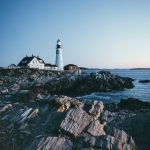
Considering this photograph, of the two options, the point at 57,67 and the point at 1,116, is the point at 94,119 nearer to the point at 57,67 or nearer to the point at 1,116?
the point at 1,116

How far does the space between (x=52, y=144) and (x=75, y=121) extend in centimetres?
338

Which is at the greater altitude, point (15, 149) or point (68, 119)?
point (68, 119)

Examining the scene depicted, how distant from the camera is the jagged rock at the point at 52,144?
15516 mm

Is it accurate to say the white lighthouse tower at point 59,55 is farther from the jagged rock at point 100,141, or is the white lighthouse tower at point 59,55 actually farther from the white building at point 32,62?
the jagged rock at point 100,141

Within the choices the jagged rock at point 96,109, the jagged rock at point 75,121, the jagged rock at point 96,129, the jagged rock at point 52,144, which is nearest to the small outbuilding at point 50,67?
the jagged rock at point 96,109

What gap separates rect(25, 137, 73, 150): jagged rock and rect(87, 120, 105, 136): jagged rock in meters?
2.12

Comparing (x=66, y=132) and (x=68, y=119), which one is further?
(x=68, y=119)

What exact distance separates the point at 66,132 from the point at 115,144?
3565mm

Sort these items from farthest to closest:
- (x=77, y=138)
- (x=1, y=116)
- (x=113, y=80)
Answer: (x=113, y=80) → (x=1, y=116) → (x=77, y=138)

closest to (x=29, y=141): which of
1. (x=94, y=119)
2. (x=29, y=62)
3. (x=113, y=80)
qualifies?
(x=94, y=119)

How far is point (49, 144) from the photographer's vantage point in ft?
51.7

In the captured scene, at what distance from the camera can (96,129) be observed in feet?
59.4

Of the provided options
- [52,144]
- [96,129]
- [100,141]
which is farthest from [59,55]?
[52,144]

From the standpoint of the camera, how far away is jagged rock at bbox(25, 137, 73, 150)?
611 inches
